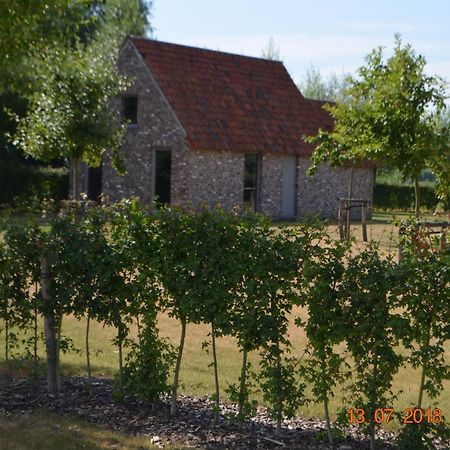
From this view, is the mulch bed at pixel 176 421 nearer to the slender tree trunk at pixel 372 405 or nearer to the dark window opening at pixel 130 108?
the slender tree trunk at pixel 372 405

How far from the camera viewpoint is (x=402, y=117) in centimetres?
1809

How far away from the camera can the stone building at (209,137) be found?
27.6 metres

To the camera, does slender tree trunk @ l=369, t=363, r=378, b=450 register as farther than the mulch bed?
No

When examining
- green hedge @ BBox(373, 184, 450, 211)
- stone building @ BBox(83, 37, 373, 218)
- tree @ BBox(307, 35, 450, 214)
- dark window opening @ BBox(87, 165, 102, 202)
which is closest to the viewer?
tree @ BBox(307, 35, 450, 214)

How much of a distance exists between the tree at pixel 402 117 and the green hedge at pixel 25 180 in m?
14.0

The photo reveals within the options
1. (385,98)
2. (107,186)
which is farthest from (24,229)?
(107,186)

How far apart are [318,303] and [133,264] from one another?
5.55 feet

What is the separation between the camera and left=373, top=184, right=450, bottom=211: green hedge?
141ft

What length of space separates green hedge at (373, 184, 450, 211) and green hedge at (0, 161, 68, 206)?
18865mm

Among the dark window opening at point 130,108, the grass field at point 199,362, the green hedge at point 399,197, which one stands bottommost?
the grass field at point 199,362

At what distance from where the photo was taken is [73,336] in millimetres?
10180
